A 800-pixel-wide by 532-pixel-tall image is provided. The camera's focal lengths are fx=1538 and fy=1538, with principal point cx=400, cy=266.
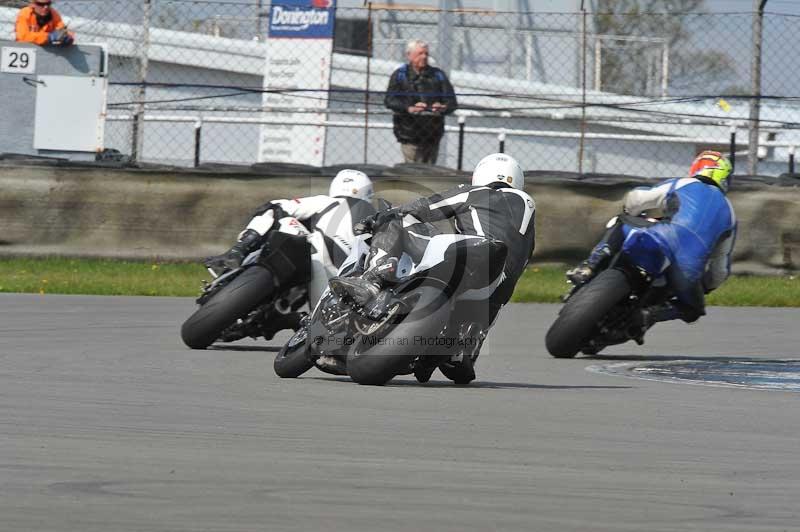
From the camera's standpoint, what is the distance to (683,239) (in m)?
10.0

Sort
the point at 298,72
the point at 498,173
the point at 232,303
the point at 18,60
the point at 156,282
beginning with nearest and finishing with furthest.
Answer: the point at 498,173 → the point at 232,303 → the point at 156,282 → the point at 18,60 → the point at 298,72

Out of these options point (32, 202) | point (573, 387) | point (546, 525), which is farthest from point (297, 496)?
point (32, 202)

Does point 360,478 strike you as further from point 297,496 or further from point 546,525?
point 546,525

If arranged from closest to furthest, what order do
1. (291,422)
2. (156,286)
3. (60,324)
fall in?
(291,422), (60,324), (156,286)

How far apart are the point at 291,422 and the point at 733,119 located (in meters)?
10.4

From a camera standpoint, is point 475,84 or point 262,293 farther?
point 475,84

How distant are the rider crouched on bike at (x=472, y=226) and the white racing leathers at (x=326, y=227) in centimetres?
142

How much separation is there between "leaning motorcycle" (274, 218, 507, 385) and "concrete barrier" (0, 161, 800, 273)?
731 centimetres

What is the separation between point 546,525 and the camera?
419cm

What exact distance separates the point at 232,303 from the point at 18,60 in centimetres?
792

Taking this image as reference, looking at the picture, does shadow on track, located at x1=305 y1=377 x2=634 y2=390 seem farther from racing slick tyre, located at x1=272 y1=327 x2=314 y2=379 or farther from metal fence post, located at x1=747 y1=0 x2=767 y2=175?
metal fence post, located at x1=747 y1=0 x2=767 y2=175

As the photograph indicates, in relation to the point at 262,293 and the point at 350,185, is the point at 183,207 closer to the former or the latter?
the point at 350,185

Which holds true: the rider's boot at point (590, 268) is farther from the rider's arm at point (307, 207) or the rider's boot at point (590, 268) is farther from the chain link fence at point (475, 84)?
the chain link fence at point (475, 84)

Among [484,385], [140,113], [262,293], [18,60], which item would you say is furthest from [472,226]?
[18,60]
